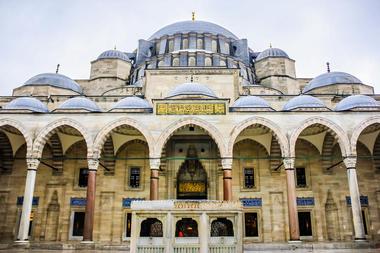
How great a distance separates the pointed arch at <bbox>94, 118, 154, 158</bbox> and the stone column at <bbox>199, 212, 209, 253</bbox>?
4.95 meters

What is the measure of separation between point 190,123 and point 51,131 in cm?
499

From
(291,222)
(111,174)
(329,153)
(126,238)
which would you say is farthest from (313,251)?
(111,174)

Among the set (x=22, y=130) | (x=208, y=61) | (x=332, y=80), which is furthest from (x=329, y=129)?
(x=22, y=130)

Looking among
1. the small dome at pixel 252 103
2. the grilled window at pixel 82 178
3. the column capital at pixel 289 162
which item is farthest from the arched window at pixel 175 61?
the column capital at pixel 289 162

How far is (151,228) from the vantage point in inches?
313

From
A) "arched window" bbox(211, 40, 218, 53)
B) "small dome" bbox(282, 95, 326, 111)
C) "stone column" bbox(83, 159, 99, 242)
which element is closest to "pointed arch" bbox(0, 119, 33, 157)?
"stone column" bbox(83, 159, 99, 242)

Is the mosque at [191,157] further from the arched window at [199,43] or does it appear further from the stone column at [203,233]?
the arched window at [199,43]

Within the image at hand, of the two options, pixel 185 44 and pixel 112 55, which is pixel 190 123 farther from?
pixel 185 44

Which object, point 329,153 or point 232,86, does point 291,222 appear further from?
point 232,86

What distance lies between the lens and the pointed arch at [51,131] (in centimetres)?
1198

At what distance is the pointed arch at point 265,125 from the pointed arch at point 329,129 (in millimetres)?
239

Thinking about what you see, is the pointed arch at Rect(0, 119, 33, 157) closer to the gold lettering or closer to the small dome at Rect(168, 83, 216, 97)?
the gold lettering

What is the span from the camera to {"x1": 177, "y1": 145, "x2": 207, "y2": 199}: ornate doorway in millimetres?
14414

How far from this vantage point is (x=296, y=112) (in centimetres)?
1233
